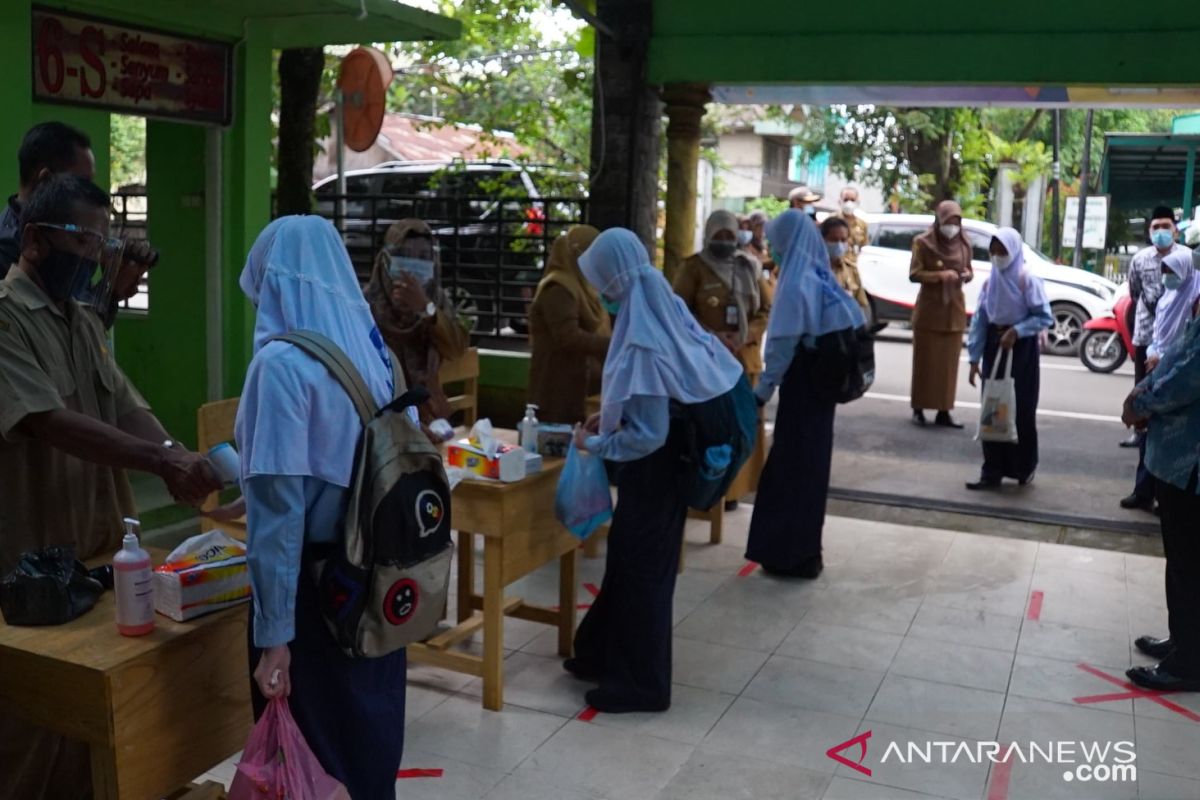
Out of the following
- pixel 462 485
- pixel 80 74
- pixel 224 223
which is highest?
pixel 80 74

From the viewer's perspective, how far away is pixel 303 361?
8.02ft

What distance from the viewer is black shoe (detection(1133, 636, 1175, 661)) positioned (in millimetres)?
4914

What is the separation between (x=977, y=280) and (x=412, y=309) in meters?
12.3

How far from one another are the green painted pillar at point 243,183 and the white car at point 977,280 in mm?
10323

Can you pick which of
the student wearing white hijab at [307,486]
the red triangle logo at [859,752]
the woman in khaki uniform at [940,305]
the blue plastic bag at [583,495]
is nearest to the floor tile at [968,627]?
the red triangle logo at [859,752]

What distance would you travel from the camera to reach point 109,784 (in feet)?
7.91

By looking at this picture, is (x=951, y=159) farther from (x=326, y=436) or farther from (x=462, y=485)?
(x=326, y=436)

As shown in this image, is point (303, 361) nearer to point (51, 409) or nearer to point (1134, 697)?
point (51, 409)

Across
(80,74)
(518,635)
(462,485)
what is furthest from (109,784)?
(80,74)

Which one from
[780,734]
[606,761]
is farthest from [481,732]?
[780,734]

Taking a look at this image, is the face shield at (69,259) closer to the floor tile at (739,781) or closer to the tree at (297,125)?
the floor tile at (739,781)

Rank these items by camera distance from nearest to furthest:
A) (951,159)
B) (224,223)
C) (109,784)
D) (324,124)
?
(109,784) < (224,223) < (324,124) < (951,159)

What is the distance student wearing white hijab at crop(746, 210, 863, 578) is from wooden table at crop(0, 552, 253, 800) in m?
3.36

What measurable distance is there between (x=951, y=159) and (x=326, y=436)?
19815mm
